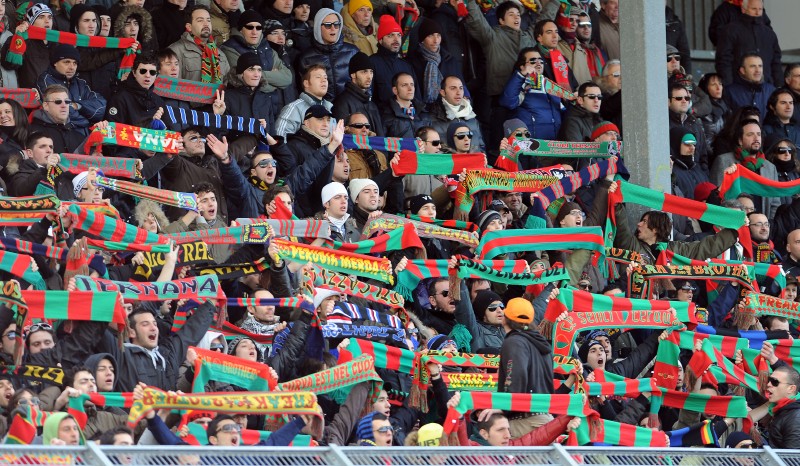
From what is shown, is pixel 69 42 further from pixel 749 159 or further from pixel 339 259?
pixel 749 159

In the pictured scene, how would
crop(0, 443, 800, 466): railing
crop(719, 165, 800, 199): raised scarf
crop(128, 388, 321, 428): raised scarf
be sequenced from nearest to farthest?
crop(0, 443, 800, 466): railing, crop(128, 388, 321, 428): raised scarf, crop(719, 165, 800, 199): raised scarf

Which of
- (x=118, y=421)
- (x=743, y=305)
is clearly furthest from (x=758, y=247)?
(x=118, y=421)

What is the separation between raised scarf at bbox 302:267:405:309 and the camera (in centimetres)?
1281

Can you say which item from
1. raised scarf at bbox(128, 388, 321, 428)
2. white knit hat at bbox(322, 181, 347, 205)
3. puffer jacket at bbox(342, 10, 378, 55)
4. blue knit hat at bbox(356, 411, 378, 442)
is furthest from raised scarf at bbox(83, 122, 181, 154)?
raised scarf at bbox(128, 388, 321, 428)

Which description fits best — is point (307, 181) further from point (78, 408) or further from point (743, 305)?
point (78, 408)

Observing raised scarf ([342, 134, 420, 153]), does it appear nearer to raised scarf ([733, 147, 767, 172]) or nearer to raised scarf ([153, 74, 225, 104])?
raised scarf ([153, 74, 225, 104])

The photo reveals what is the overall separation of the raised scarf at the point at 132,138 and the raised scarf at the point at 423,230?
5.08 feet

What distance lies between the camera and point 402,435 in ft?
39.5

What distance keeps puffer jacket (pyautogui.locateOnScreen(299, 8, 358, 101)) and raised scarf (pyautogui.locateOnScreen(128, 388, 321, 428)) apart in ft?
18.8

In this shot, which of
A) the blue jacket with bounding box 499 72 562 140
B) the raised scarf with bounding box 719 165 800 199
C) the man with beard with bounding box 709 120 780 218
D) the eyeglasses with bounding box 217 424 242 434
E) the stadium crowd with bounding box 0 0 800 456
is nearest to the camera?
the eyeglasses with bounding box 217 424 242 434

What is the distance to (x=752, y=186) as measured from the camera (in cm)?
1688

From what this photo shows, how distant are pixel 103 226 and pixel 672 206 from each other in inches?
217

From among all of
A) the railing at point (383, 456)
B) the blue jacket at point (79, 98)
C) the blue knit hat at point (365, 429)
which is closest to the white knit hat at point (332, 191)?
the blue jacket at point (79, 98)

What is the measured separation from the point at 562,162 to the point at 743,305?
279cm
